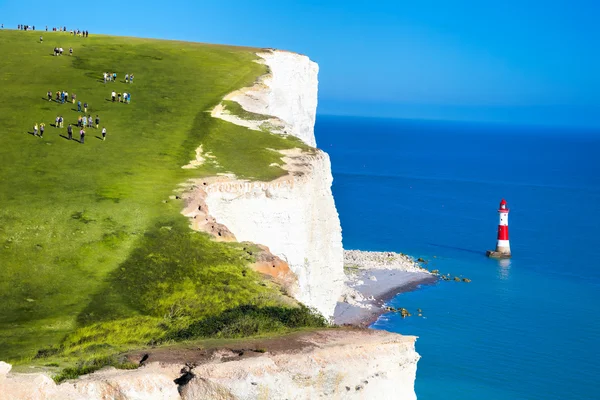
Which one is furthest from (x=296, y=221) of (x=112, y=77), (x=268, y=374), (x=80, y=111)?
(x=112, y=77)

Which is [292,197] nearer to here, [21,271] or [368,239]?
[21,271]

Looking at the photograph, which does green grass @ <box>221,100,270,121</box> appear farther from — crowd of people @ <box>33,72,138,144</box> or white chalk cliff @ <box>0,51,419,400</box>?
white chalk cliff @ <box>0,51,419,400</box>

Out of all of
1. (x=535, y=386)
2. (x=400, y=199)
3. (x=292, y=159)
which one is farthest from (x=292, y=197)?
(x=400, y=199)

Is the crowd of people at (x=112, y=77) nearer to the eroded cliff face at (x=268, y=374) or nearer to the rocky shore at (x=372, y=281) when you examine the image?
the rocky shore at (x=372, y=281)

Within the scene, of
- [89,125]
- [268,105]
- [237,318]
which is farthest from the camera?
[268,105]

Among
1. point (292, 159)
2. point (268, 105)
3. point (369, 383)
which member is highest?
point (268, 105)

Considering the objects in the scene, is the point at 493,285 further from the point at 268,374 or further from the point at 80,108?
the point at 268,374

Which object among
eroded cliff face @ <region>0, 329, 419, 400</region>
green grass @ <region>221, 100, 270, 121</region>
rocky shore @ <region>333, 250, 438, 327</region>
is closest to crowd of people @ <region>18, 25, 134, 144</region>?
green grass @ <region>221, 100, 270, 121</region>
